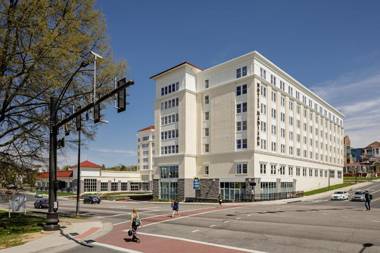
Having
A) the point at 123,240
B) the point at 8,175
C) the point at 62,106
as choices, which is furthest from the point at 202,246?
the point at 62,106

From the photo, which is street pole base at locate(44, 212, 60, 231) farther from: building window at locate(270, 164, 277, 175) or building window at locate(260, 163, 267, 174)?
building window at locate(270, 164, 277, 175)

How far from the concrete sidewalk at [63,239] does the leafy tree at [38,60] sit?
462 centimetres

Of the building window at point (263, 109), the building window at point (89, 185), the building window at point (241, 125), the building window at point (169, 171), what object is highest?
the building window at point (263, 109)

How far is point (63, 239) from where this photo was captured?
1792 centimetres

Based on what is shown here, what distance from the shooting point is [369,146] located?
168 m

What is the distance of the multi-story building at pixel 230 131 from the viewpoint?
54344mm

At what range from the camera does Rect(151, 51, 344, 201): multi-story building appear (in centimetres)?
5434

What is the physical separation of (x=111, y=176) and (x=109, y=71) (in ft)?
247

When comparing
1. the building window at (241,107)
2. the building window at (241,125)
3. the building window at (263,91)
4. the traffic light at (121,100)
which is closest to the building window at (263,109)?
the building window at (263,91)

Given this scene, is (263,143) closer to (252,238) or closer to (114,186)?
(252,238)

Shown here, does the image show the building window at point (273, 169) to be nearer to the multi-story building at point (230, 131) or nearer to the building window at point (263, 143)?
the multi-story building at point (230, 131)

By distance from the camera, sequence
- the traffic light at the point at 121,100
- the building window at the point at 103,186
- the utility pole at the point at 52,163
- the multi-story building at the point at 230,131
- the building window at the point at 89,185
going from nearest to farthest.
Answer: the traffic light at the point at 121,100 < the utility pole at the point at 52,163 < the multi-story building at the point at 230,131 < the building window at the point at 89,185 < the building window at the point at 103,186

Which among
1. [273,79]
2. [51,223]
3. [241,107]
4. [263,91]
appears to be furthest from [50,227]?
[273,79]

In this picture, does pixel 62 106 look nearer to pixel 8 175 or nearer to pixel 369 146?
pixel 8 175
